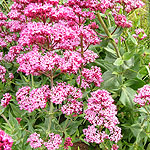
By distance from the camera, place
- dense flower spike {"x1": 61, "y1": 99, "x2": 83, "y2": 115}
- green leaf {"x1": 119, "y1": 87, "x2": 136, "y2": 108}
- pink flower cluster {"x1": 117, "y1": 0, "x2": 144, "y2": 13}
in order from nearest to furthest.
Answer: dense flower spike {"x1": 61, "y1": 99, "x2": 83, "y2": 115} → pink flower cluster {"x1": 117, "y1": 0, "x2": 144, "y2": 13} → green leaf {"x1": 119, "y1": 87, "x2": 136, "y2": 108}

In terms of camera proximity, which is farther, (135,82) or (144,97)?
(135,82)

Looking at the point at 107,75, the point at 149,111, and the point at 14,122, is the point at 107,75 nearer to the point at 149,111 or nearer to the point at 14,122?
the point at 149,111

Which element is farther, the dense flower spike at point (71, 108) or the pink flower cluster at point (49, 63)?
the dense flower spike at point (71, 108)

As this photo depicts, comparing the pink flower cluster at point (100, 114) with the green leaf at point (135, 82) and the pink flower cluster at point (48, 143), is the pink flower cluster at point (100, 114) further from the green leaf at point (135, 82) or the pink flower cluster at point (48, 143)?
the green leaf at point (135, 82)

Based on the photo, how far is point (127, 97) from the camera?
3082mm

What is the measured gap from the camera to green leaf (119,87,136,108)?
10.0 feet

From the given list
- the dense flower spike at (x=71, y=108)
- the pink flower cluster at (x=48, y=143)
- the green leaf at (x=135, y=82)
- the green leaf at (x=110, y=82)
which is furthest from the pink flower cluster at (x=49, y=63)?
the green leaf at (x=135, y=82)

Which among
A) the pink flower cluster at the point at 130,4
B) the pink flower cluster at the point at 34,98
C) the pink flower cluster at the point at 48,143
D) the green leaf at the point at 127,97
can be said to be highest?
the pink flower cluster at the point at 130,4

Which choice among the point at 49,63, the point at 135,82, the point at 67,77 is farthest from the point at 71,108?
the point at 135,82

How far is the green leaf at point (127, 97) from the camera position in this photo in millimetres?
3054

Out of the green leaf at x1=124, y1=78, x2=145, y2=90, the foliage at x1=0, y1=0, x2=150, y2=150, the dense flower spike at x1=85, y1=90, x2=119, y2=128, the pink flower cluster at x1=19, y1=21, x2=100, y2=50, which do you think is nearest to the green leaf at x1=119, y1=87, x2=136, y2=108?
the foliage at x1=0, y1=0, x2=150, y2=150

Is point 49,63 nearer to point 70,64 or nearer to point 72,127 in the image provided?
point 70,64

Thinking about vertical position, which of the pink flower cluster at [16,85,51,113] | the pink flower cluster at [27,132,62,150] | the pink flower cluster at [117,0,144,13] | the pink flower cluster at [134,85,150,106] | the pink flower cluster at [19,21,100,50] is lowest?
the pink flower cluster at [27,132,62,150]

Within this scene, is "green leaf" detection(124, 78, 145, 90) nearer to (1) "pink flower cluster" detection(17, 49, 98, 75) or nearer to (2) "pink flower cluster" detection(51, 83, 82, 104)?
Result: (2) "pink flower cluster" detection(51, 83, 82, 104)
